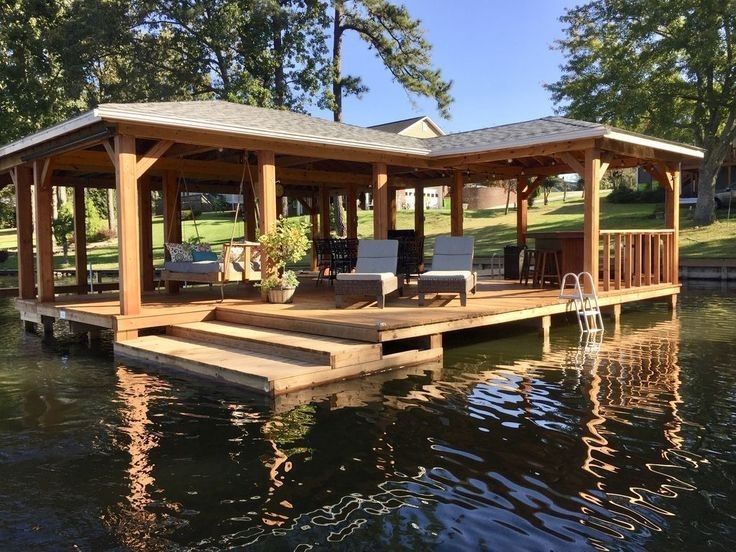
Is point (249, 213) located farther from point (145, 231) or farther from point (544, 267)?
point (544, 267)

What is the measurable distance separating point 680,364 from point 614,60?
1842cm

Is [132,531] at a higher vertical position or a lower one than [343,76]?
lower

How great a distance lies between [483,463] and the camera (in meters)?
4.23

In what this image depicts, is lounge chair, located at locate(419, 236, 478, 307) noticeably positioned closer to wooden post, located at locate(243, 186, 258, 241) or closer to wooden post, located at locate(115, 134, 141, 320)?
wooden post, located at locate(115, 134, 141, 320)

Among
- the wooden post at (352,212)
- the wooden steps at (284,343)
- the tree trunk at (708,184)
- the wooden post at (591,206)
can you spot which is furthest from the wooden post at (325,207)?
the tree trunk at (708,184)

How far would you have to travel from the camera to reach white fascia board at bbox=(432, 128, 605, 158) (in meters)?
9.18

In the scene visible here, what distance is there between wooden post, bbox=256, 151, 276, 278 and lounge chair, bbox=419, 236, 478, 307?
239cm

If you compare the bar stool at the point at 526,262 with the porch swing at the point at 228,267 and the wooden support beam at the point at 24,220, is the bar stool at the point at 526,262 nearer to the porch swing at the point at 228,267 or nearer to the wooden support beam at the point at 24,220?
the porch swing at the point at 228,267

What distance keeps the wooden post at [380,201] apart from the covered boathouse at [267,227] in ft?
0.09

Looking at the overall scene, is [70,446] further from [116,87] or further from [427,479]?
[116,87]

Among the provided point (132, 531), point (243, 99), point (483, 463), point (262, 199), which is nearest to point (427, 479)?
point (483, 463)

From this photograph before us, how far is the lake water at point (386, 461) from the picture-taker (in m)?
3.32

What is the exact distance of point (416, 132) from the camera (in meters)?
31.4

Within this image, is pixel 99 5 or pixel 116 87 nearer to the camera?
pixel 99 5
